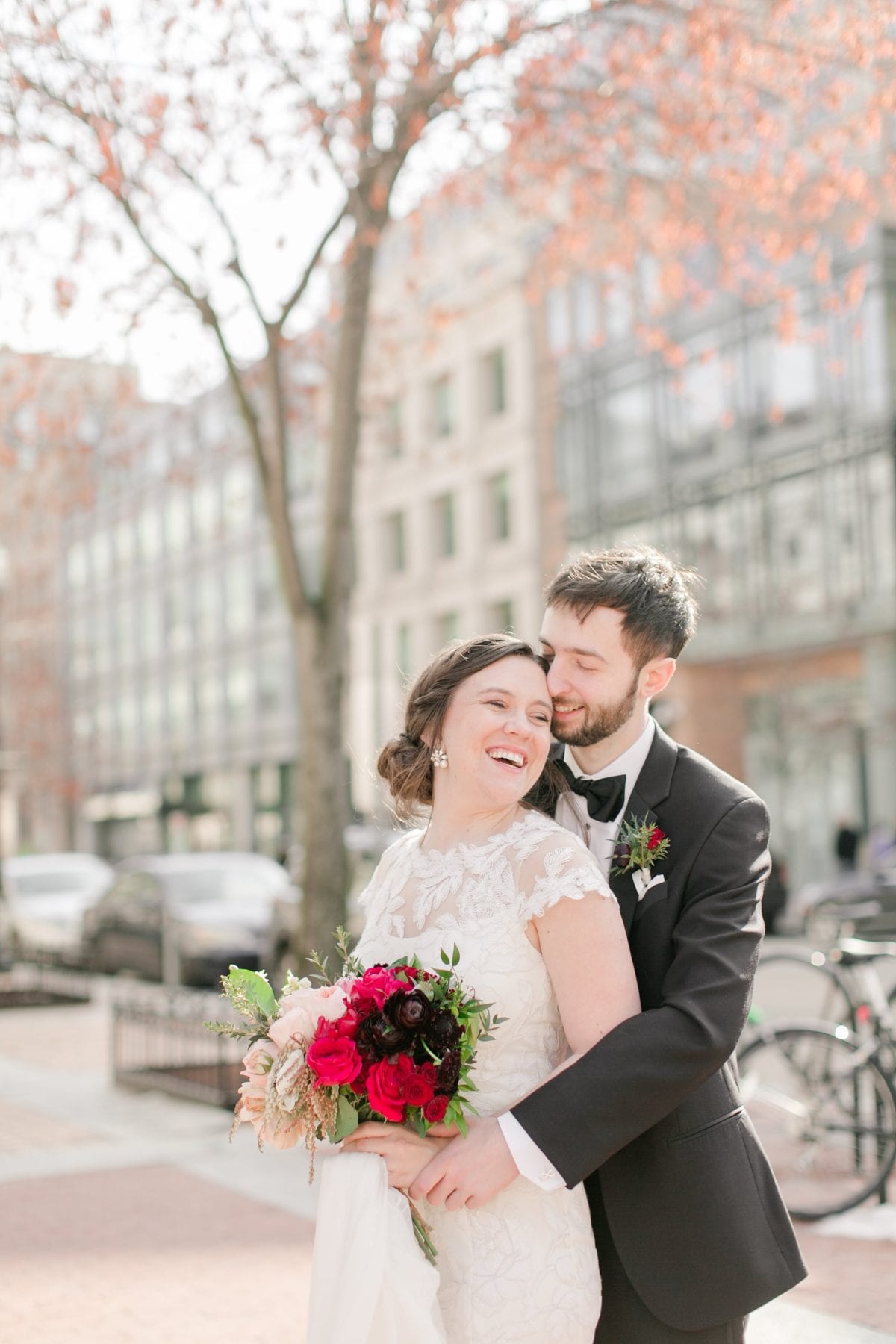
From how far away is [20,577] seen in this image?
49.4m

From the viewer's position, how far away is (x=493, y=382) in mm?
38531

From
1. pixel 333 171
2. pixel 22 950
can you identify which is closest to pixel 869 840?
pixel 22 950

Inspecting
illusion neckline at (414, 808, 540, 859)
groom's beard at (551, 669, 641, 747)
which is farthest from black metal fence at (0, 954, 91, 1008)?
groom's beard at (551, 669, 641, 747)

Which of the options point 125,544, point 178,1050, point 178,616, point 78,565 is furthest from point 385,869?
point 78,565

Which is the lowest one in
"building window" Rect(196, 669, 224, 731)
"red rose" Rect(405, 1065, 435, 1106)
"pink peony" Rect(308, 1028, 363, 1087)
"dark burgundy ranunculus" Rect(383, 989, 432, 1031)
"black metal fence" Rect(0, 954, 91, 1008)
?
"black metal fence" Rect(0, 954, 91, 1008)

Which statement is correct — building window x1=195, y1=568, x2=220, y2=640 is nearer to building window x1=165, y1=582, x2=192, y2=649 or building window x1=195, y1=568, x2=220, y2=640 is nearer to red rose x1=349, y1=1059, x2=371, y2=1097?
building window x1=165, y1=582, x2=192, y2=649

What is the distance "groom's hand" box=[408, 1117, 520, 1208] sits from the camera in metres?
2.75

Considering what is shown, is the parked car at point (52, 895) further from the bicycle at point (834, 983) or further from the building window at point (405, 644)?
the bicycle at point (834, 983)

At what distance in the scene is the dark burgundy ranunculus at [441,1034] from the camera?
107 inches

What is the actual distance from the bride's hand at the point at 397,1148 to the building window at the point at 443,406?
122 feet

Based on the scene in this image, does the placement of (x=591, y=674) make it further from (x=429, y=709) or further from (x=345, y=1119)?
(x=345, y=1119)

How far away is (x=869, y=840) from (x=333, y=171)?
21.0 meters

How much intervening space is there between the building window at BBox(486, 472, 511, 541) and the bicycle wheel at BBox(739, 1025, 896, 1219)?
3076 cm

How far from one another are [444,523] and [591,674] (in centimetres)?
3735
